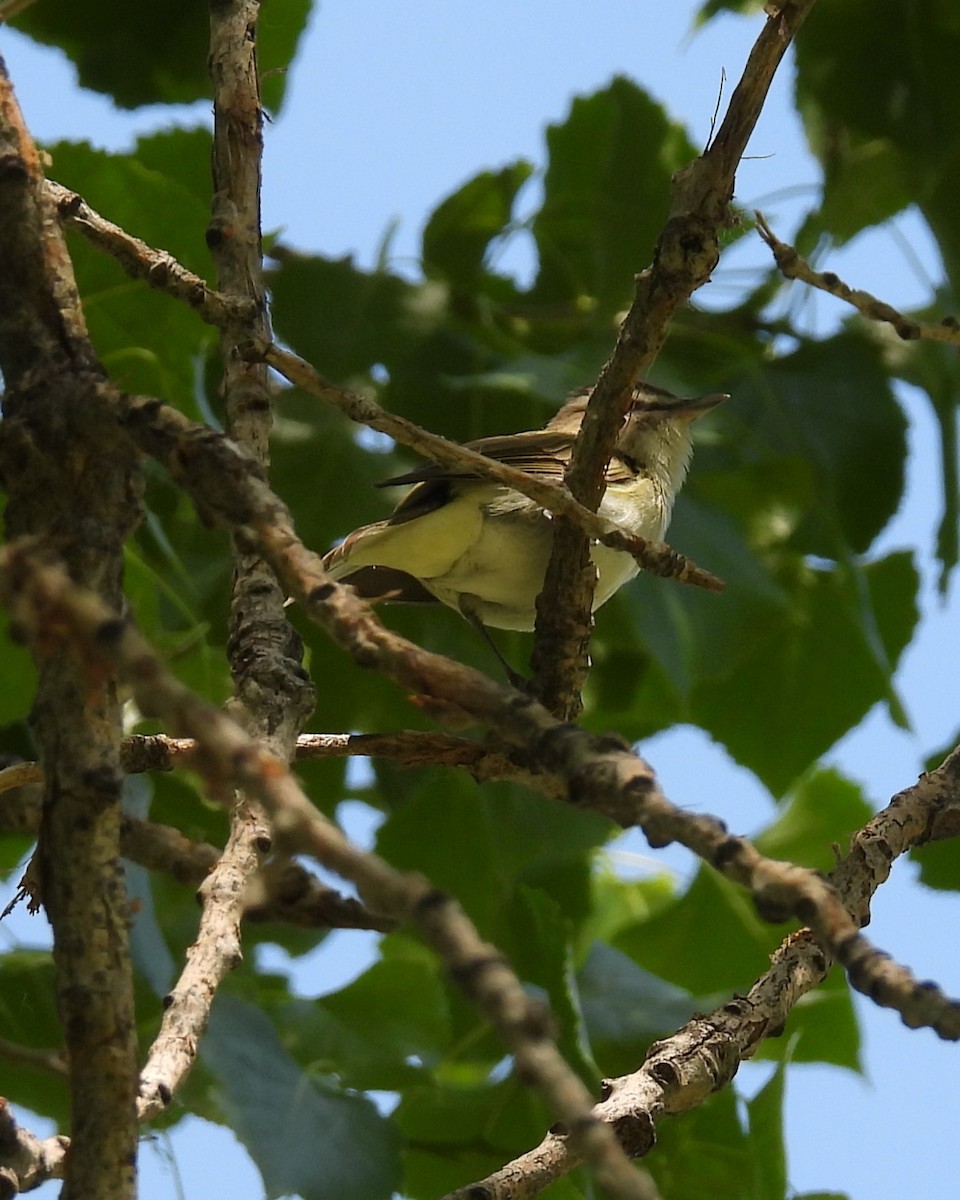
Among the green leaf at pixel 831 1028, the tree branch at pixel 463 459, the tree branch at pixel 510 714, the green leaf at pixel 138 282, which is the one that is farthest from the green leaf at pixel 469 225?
the tree branch at pixel 510 714

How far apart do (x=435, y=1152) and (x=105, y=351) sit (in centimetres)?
218

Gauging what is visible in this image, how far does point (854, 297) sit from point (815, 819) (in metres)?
3.12

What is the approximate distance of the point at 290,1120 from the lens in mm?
2920

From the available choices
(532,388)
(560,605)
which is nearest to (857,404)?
(532,388)

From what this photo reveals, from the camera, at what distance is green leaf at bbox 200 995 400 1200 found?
9.18 feet

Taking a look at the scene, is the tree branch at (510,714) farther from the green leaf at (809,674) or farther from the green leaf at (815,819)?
the green leaf at (815,819)

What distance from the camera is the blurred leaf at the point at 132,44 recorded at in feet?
12.9

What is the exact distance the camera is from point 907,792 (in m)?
2.15

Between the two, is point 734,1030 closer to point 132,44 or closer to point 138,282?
point 138,282

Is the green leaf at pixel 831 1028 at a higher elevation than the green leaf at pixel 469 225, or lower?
lower

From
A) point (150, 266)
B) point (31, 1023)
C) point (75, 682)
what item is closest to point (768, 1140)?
point (31, 1023)

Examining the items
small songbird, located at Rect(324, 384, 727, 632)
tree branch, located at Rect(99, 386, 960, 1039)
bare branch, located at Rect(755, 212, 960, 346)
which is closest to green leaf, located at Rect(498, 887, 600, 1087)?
small songbird, located at Rect(324, 384, 727, 632)

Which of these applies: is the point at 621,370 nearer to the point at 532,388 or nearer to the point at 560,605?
the point at 560,605

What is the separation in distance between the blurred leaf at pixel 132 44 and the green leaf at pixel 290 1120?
98.0 inches
